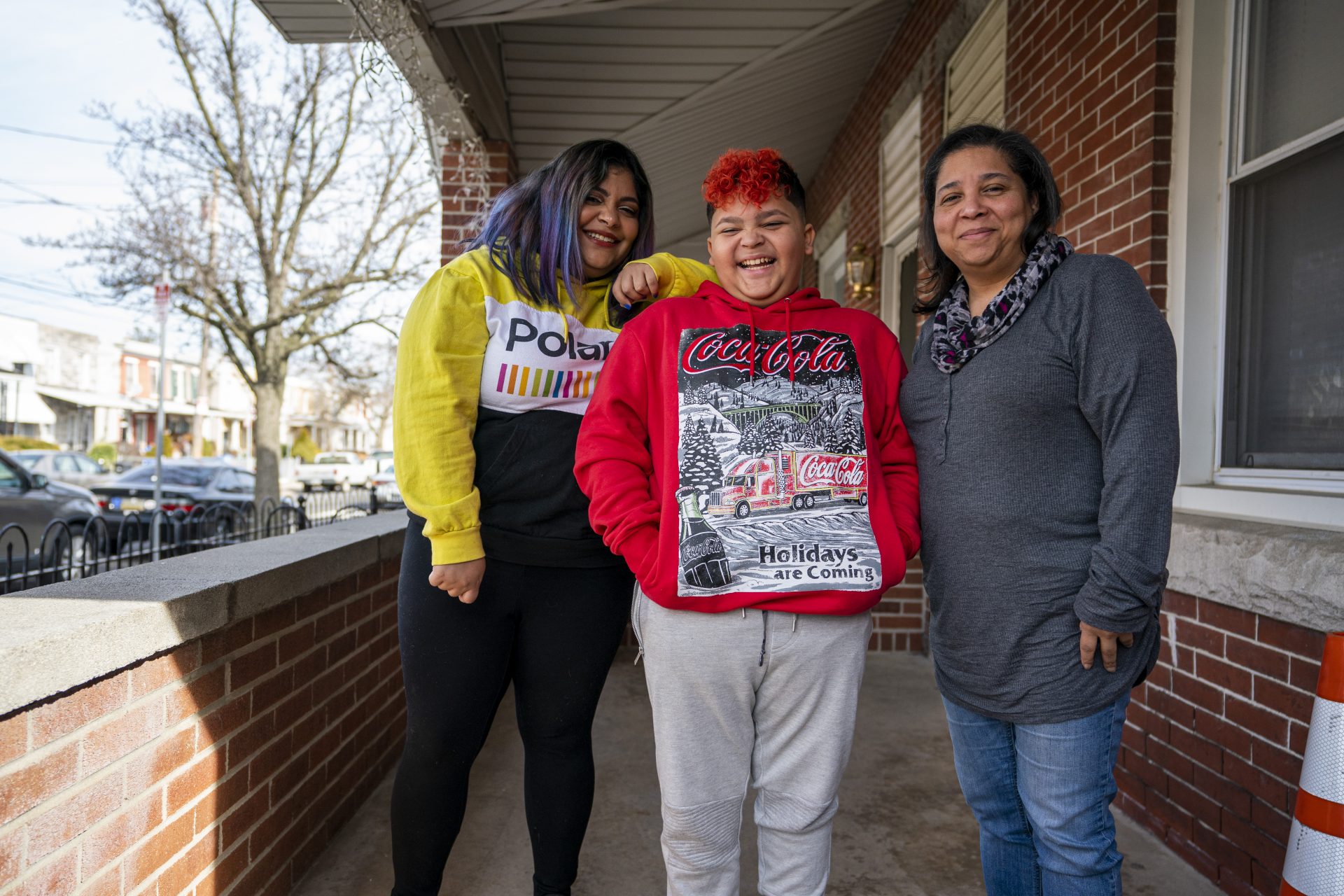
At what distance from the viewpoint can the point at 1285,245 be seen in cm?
240

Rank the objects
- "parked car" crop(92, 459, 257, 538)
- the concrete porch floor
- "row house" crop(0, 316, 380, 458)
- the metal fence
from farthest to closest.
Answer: "row house" crop(0, 316, 380, 458)
"parked car" crop(92, 459, 257, 538)
the metal fence
the concrete porch floor

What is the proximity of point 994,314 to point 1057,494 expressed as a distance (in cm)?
35

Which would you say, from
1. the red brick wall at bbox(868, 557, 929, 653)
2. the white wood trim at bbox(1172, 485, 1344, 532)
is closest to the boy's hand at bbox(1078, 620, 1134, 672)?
the white wood trim at bbox(1172, 485, 1344, 532)

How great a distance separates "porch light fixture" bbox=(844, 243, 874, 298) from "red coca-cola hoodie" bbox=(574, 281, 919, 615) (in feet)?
15.4

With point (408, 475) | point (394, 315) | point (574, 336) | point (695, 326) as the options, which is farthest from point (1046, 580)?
point (394, 315)

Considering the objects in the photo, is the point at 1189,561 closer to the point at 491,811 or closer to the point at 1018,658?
the point at 1018,658

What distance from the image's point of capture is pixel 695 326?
5.53ft

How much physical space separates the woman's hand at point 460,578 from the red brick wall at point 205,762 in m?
0.52

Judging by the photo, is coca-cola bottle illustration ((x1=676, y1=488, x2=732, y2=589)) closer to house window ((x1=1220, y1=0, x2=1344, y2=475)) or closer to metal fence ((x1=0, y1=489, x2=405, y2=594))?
house window ((x1=1220, y1=0, x2=1344, y2=475))

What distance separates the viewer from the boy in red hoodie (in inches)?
61.3

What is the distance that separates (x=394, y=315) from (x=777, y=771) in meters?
13.3

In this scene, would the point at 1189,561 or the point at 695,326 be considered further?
the point at 1189,561

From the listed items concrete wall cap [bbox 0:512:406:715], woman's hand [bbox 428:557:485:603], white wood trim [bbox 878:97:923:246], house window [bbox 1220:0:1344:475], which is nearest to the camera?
concrete wall cap [bbox 0:512:406:715]

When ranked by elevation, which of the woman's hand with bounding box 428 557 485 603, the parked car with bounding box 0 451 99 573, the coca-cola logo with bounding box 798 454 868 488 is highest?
the coca-cola logo with bounding box 798 454 868 488
